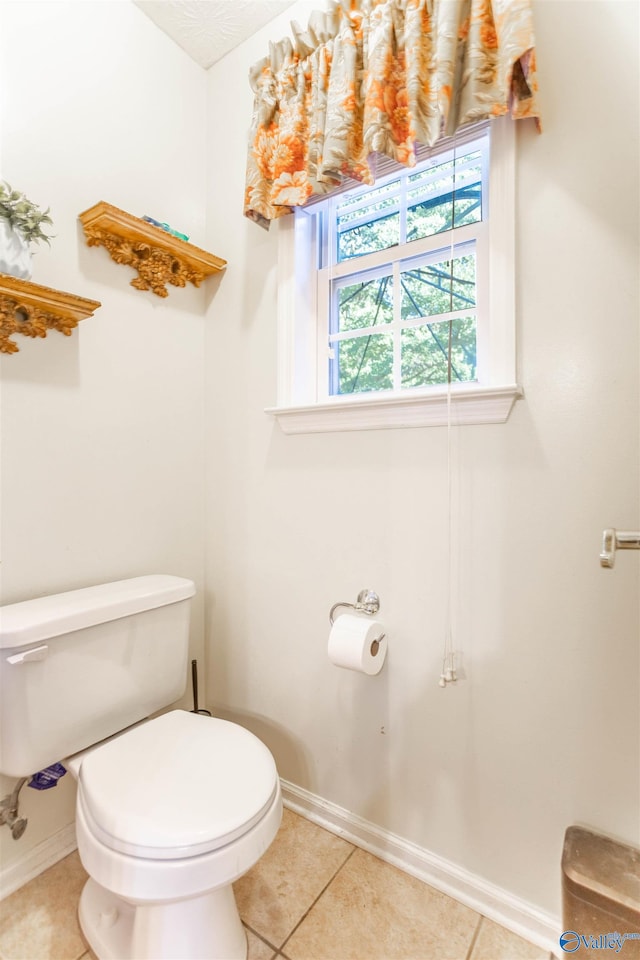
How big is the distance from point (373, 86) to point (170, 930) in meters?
1.98

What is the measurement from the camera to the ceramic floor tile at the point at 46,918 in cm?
107

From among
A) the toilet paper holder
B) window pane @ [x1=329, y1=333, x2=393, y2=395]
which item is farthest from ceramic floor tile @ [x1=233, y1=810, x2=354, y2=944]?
window pane @ [x1=329, y1=333, x2=393, y2=395]

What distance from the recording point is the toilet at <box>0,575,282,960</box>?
876 millimetres

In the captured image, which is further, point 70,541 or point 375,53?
point 70,541

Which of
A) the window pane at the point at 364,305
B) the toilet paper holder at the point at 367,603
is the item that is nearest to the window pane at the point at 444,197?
the window pane at the point at 364,305

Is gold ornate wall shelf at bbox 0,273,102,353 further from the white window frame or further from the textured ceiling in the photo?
the textured ceiling

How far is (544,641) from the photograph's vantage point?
3.59 ft

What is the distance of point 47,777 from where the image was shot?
47.5 inches

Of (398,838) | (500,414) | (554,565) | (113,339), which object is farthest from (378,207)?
(398,838)

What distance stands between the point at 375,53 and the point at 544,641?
4.91 feet

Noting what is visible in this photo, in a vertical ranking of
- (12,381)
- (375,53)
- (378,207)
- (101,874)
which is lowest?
(101,874)

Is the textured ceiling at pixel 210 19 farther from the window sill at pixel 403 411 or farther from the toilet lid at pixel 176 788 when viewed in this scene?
the toilet lid at pixel 176 788

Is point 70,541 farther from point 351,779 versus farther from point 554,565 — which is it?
point 554,565

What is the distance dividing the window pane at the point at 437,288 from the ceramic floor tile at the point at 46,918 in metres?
1.83
